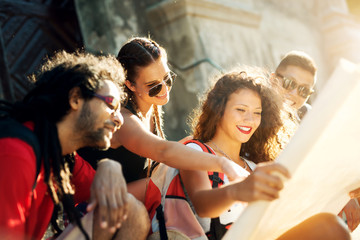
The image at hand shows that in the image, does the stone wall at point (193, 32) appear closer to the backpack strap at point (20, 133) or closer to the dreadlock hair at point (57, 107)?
the dreadlock hair at point (57, 107)

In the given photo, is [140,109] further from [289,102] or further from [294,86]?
[294,86]

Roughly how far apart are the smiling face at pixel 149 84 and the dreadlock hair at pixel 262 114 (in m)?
0.28

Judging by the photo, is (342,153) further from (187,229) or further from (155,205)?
(155,205)

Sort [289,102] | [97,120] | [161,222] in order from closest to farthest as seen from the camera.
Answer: [97,120] → [161,222] → [289,102]

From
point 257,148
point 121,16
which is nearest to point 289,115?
point 257,148

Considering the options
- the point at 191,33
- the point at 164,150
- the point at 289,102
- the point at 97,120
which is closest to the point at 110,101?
the point at 97,120

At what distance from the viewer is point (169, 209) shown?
2188 mm

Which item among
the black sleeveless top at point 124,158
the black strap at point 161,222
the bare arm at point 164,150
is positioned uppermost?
the bare arm at point 164,150

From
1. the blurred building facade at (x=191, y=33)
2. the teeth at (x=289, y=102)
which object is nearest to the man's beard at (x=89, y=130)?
the teeth at (x=289, y=102)

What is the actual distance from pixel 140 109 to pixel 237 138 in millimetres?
658

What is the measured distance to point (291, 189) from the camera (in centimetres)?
168

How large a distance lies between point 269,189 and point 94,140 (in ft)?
2.51

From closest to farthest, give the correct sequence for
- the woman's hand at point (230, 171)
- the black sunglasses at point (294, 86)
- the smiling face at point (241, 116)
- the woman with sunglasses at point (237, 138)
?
the woman's hand at point (230, 171), the woman with sunglasses at point (237, 138), the smiling face at point (241, 116), the black sunglasses at point (294, 86)

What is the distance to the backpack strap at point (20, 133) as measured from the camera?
158 cm
